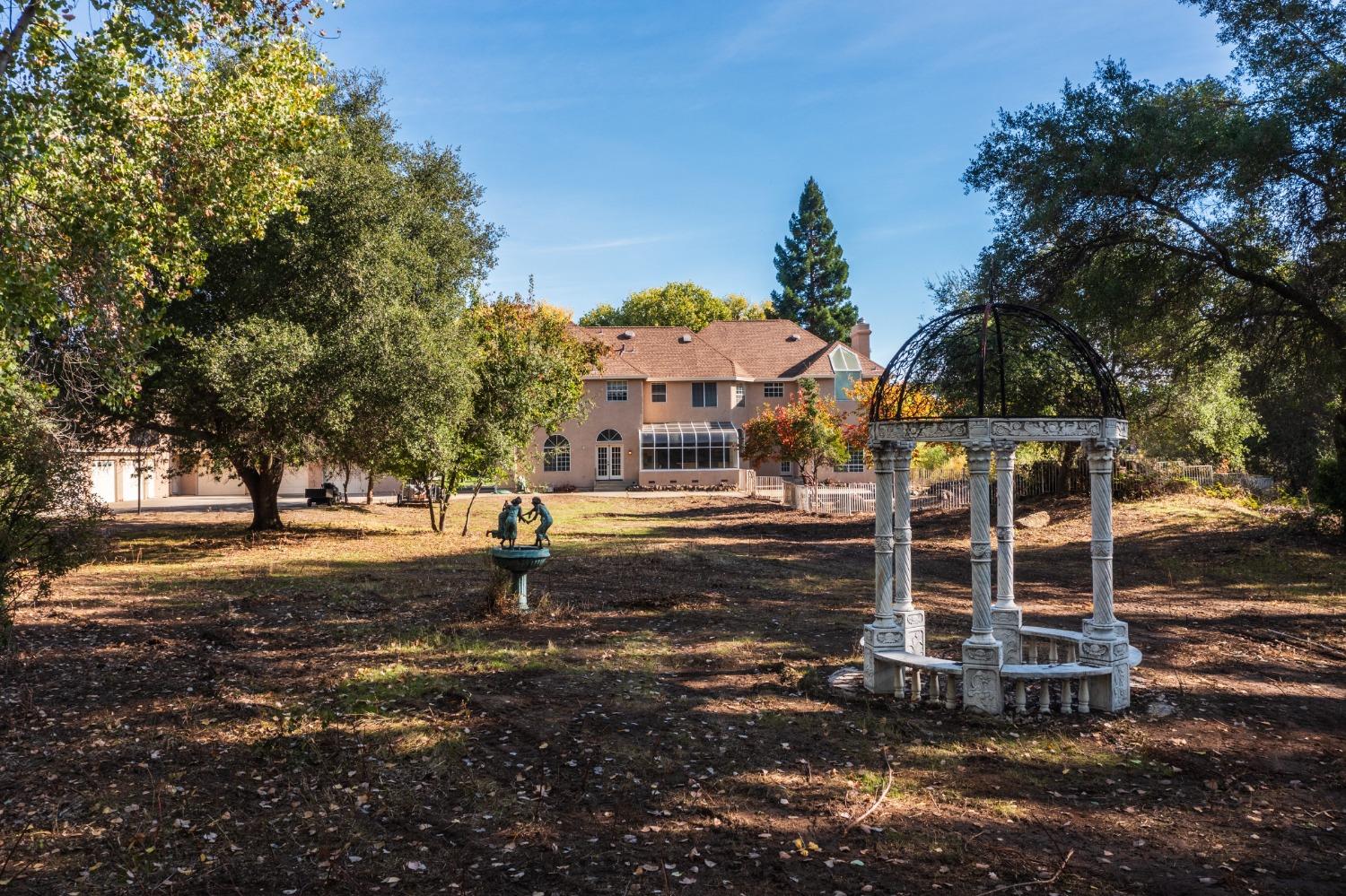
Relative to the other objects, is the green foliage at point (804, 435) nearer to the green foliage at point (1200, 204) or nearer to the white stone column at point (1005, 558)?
the green foliage at point (1200, 204)

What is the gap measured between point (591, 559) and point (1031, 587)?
8808mm

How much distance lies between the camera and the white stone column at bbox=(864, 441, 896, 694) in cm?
874

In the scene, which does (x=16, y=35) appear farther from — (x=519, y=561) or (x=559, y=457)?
(x=559, y=457)

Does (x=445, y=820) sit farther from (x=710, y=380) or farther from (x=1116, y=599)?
(x=710, y=380)

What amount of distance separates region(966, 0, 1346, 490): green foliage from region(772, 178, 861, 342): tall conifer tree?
2298 inches

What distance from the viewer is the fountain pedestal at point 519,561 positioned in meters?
12.2

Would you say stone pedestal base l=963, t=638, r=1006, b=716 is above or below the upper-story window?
below

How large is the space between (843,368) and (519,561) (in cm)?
3680

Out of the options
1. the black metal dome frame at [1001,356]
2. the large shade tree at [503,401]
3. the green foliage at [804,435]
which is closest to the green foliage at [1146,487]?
the green foliage at [804,435]

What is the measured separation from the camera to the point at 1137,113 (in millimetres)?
14367

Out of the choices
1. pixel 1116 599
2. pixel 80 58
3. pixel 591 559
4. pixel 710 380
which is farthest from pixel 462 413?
pixel 710 380

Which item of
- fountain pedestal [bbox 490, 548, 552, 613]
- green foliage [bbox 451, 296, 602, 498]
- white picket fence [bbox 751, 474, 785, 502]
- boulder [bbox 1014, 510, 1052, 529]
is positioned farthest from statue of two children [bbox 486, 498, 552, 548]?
white picket fence [bbox 751, 474, 785, 502]

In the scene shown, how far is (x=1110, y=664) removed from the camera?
8211 mm

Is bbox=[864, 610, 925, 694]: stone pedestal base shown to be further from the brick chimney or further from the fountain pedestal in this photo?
the brick chimney
